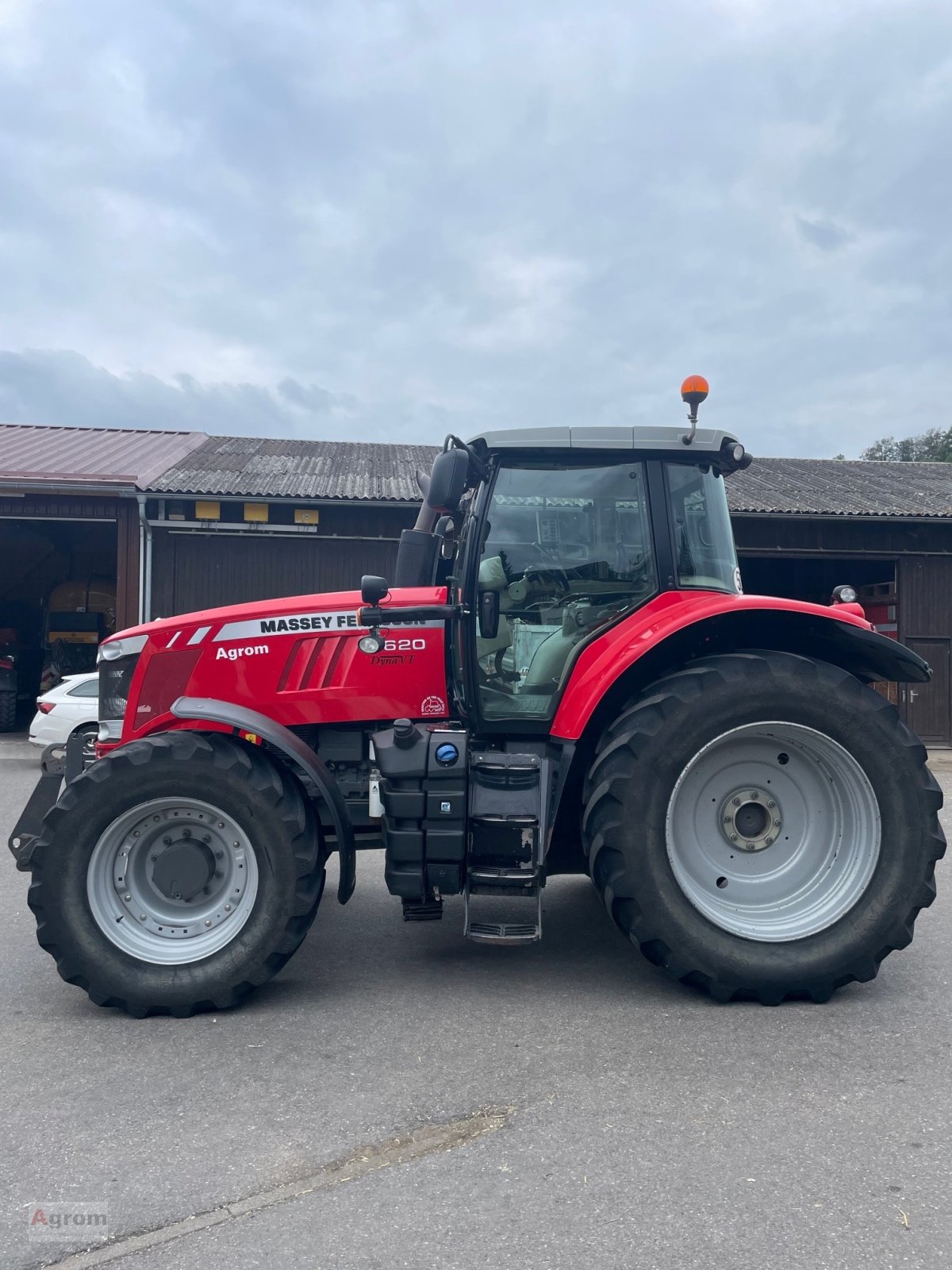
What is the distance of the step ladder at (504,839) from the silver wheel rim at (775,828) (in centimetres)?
59

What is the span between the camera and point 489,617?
4.07 metres

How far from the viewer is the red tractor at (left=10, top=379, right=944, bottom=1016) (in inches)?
146

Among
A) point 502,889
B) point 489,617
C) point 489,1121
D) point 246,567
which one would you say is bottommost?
point 489,1121

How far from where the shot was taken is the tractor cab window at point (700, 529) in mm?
4148

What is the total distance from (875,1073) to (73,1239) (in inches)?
98.7

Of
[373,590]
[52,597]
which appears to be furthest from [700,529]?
[52,597]

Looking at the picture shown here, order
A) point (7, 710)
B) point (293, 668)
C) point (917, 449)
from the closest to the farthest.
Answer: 1. point (293, 668)
2. point (7, 710)
3. point (917, 449)

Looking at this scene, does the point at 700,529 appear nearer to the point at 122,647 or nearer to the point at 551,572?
the point at 551,572

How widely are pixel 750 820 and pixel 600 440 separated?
1778mm

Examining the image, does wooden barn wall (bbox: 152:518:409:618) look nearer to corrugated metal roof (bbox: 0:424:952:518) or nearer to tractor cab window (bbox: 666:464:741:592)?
corrugated metal roof (bbox: 0:424:952:518)

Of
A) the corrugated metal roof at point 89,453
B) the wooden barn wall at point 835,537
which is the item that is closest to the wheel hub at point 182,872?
the corrugated metal roof at point 89,453

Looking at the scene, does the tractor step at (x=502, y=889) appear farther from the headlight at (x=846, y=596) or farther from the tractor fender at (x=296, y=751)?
the headlight at (x=846, y=596)

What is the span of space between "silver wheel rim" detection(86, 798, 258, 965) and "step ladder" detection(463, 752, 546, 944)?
91 cm

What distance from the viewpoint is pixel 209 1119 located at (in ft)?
9.37
